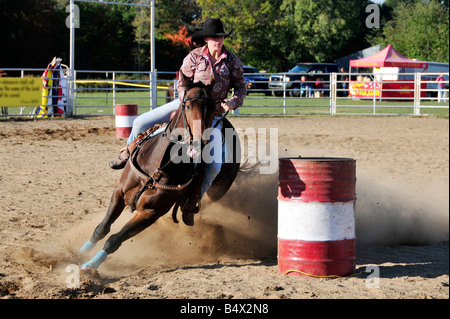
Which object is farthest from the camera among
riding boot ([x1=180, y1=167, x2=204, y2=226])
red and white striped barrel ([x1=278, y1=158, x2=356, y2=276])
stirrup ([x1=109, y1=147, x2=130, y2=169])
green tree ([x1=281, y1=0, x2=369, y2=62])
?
green tree ([x1=281, y1=0, x2=369, y2=62])

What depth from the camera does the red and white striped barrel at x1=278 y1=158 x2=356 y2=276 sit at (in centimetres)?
482

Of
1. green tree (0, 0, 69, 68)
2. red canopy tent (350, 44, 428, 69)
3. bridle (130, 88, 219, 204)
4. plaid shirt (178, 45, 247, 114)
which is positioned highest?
green tree (0, 0, 69, 68)

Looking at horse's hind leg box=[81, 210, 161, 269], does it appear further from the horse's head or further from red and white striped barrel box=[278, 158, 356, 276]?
red and white striped barrel box=[278, 158, 356, 276]

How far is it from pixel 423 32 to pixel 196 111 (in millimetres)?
45808

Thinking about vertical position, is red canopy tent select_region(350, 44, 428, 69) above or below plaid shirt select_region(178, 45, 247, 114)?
above

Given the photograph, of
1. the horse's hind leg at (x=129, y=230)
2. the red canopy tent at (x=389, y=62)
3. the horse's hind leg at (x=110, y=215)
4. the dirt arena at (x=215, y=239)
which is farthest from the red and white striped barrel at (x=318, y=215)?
the red canopy tent at (x=389, y=62)

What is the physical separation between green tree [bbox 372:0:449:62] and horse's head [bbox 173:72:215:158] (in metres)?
39.0

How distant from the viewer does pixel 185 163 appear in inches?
199

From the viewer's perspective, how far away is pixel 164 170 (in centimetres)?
503

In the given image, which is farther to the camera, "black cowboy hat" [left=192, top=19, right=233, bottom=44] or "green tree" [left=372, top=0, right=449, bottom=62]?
"green tree" [left=372, top=0, right=449, bottom=62]

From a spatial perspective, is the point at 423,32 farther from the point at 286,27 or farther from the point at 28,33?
the point at 28,33

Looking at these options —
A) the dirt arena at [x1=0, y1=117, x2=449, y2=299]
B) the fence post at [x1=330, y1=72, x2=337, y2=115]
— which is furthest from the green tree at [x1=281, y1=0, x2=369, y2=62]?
the dirt arena at [x1=0, y1=117, x2=449, y2=299]
